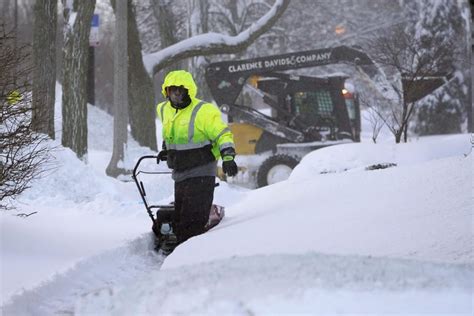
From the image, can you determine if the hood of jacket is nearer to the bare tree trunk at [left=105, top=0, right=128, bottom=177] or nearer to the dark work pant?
the dark work pant

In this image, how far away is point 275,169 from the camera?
14.9m

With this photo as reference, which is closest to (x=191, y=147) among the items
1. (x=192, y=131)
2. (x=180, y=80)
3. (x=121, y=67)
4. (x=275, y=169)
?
(x=192, y=131)

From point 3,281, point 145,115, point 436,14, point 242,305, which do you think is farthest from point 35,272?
point 436,14

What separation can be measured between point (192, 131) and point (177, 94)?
358 millimetres

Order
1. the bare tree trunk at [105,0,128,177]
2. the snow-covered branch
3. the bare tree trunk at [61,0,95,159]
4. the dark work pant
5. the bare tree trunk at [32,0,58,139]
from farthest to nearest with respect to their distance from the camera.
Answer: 1. the snow-covered branch
2. the bare tree trunk at [61,0,95,159]
3. the bare tree trunk at [105,0,128,177]
4. the bare tree trunk at [32,0,58,139]
5. the dark work pant

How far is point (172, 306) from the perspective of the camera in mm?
3365

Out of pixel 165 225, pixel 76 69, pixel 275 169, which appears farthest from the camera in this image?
pixel 275 169

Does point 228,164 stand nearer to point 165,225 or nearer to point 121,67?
point 165,225

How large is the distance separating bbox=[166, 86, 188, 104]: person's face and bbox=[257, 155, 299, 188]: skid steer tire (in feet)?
27.1

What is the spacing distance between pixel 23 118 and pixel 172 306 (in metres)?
2.72

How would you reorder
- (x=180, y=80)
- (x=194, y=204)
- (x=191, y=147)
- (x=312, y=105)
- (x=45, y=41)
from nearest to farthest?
1. (x=180, y=80)
2. (x=191, y=147)
3. (x=194, y=204)
4. (x=45, y=41)
5. (x=312, y=105)

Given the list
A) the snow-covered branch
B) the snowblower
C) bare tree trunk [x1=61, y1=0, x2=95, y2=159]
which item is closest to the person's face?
the snowblower

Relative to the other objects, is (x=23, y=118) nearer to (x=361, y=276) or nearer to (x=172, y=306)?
(x=172, y=306)

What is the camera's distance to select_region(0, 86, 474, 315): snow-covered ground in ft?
10.6
